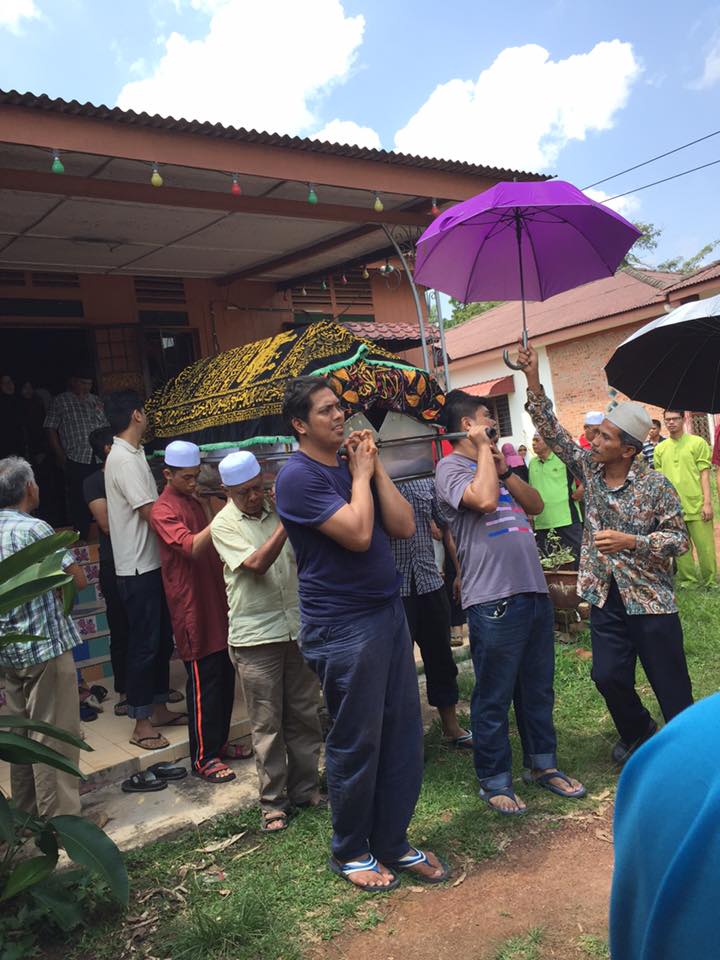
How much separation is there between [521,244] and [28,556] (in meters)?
3.38

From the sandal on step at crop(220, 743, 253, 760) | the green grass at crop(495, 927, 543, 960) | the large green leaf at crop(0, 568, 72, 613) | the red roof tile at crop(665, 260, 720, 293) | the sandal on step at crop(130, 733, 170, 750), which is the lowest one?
the green grass at crop(495, 927, 543, 960)

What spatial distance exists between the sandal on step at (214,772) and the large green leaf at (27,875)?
1402 mm

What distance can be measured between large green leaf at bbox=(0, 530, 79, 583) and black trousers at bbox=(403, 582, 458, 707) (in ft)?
7.49

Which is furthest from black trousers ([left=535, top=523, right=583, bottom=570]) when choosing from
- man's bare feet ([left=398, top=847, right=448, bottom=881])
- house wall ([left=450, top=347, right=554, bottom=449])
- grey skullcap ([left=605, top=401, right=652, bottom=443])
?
house wall ([left=450, top=347, right=554, bottom=449])

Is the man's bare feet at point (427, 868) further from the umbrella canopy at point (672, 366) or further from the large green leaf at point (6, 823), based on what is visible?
the umbrella canopy at point (672, 366)

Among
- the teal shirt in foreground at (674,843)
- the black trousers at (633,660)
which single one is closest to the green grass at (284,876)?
the black trousers at (633,660)

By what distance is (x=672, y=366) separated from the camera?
380 cm

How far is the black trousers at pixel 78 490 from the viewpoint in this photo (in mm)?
7312

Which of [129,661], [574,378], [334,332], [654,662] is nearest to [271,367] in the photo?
[334,332]

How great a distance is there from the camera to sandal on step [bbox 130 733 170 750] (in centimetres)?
482

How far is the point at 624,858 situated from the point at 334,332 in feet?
17.0

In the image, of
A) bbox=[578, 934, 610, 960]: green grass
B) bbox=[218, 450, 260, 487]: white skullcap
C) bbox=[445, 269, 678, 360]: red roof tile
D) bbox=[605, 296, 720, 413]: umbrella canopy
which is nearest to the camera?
bbox=[578, 934, 610, 960]: green grass

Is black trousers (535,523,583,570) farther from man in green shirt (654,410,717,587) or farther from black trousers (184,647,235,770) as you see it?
black trousers (184,647,235,770)

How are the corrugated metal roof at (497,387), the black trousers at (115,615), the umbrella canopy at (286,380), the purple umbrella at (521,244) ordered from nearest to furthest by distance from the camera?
the purple umbrella at (521,244)
the umbrella canopy at (286,380)
the black trousers at (115,615)
the corrugated metal roof at (497,387)
